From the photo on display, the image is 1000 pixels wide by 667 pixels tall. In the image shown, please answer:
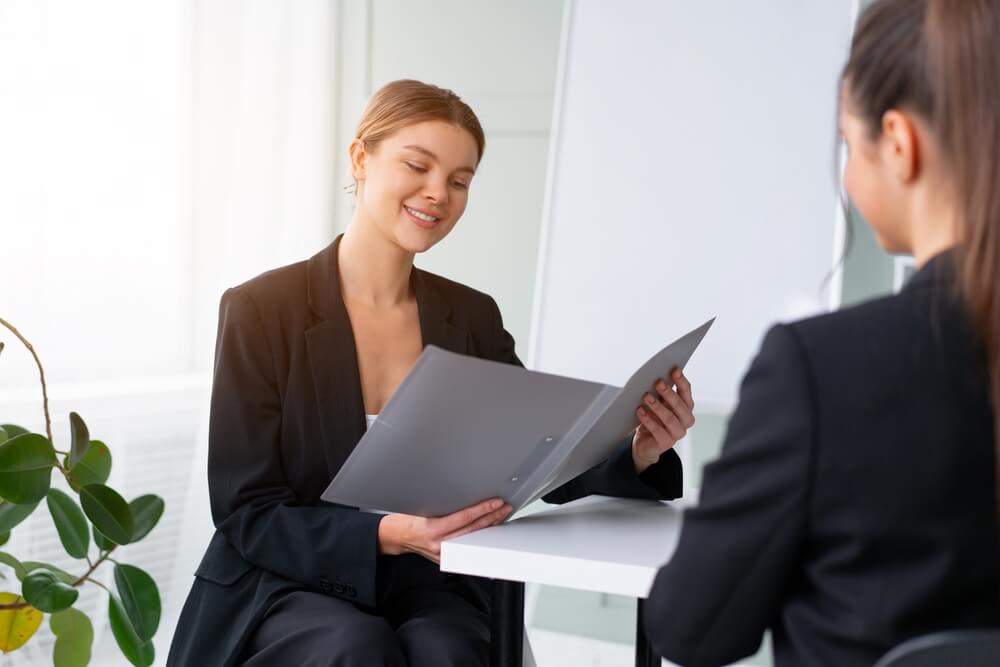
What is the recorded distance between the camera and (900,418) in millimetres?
752

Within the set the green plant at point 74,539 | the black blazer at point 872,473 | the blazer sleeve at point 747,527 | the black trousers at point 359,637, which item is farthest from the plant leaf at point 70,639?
the black blazer at point 872,473

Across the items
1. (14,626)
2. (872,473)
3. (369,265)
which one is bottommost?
(14,626)

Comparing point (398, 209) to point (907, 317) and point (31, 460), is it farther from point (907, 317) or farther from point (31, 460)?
point (907, 317)

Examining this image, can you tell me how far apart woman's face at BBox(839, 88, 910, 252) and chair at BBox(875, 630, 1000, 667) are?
1.10ft

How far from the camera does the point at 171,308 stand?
2889mm

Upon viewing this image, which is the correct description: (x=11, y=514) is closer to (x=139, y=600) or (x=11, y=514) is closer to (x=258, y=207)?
(x=139, y=600)

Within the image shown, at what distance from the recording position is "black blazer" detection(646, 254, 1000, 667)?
2.46 feet

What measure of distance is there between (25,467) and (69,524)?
216mm

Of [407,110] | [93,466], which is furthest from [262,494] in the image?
[407,110]

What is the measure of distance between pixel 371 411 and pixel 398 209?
0.32 meters

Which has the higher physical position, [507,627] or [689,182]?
[689,182]

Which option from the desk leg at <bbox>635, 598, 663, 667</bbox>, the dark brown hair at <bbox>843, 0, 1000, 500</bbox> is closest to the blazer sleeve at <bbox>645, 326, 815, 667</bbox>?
the dark brown hair at <bbox>843, 0, 1000, 500</bbox>

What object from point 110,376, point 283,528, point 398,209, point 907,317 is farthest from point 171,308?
point 907,317

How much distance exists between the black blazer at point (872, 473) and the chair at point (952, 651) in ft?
0.36
